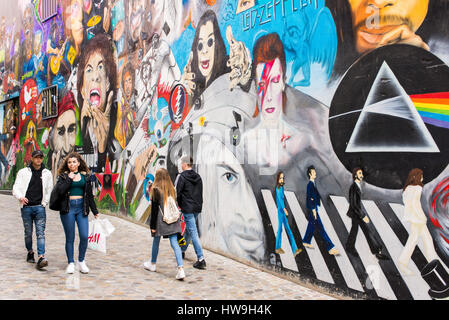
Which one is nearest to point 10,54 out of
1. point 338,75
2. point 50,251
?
point 50,251

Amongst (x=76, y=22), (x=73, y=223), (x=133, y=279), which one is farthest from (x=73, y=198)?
(x=76, y=22)

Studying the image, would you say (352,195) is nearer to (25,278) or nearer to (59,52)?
(25,278)

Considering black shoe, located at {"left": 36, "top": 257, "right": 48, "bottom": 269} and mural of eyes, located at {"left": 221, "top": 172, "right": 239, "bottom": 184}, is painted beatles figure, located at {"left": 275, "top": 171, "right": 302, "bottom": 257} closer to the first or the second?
mural of eyes, located at {"left": 221, "top": 172, "right": 239, "bottom": 184}

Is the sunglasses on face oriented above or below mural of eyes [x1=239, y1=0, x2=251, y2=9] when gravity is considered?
below

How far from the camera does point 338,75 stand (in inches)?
213

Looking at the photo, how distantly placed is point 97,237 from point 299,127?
3152 millimetres

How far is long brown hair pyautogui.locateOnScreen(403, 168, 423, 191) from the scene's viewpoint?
14.6 feet

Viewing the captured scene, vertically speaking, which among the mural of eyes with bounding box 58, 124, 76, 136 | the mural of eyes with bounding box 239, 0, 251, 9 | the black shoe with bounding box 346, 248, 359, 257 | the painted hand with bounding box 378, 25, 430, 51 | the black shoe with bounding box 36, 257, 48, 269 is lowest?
the black shoe with bounding box 36, 257, 48, 269

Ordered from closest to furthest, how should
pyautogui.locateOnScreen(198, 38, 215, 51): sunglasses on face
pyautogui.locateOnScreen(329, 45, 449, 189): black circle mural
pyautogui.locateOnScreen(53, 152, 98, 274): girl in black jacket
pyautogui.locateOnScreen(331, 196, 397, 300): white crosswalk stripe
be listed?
pyautogui.locateOnScreen(329, 45, 449, 189): black circle mural < pyautogui.locateOnScreen(331, 196, 397, 300): white crosswalk stripe < pyautogui.locateOnScreen(53, 152, 98, 274): girl in black jacket < pyautogui.locateOnScreen(198, 38, 215, 51): sunglasses on face

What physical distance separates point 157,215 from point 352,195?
8.45 ft

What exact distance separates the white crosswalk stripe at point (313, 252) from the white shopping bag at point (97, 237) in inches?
103

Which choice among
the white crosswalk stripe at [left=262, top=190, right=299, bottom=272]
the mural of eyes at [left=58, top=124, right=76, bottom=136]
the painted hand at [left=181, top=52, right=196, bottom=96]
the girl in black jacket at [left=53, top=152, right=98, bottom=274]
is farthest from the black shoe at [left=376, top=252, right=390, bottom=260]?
the mural of eyes at [left=58, top=124, right=76, bottom=136]

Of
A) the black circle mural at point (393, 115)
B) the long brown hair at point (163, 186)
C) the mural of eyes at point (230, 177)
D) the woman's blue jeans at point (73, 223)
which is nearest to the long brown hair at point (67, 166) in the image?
the woman's blue jeans at point (73, 223)
